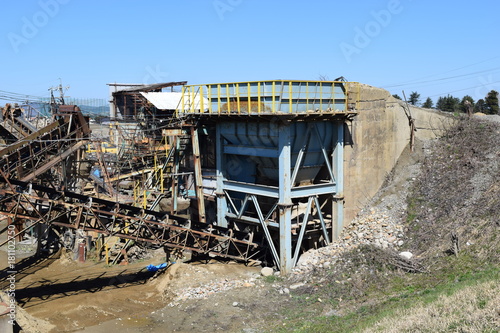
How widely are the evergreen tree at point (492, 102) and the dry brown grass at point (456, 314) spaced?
1013 inches

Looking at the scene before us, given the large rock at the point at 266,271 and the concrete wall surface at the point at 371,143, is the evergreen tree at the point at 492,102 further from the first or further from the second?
the large rock at the point at 266,271

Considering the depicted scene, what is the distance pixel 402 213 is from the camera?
660 inches

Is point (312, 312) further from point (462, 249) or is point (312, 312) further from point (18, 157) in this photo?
point (18, 157)

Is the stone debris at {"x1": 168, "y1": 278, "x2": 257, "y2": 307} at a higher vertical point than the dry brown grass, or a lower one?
lower

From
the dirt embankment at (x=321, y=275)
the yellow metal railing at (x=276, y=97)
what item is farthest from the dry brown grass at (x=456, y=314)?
the yellow metal railing at (x=276, y=97)

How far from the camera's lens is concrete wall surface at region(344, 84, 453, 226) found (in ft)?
57.5

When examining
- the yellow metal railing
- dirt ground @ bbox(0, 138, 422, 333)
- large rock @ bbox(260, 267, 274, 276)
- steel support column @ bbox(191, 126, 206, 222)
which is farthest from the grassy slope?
steel support column @ bbox(191, 126, 206, 222)

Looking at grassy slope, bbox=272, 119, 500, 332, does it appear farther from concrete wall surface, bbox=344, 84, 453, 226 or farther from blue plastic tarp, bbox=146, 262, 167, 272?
blue plastic tarp, bbox=146, 262, 167, 272

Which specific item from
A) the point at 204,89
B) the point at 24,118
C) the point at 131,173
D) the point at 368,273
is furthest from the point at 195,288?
Answer: the point at 131,173

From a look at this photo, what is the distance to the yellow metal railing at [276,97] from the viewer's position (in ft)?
49.3

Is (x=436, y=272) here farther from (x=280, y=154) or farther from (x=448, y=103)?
(x=448, y=103)

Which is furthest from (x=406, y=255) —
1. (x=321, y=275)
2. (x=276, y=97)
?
(x=276, y=97)

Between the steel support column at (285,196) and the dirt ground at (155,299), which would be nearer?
the dirt ground at (155,299)

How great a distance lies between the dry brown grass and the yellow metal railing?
7.52m
